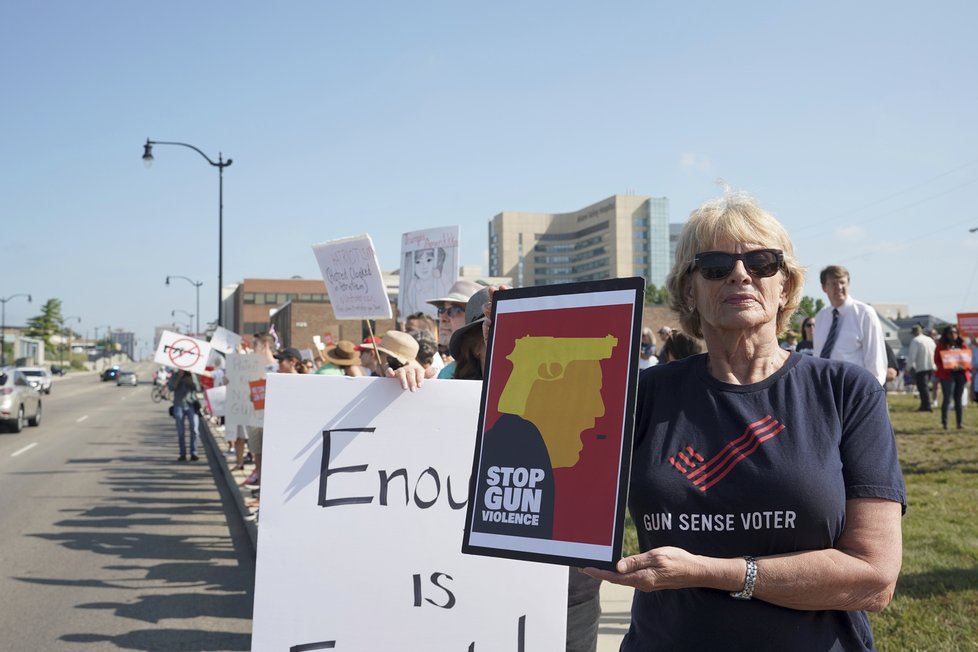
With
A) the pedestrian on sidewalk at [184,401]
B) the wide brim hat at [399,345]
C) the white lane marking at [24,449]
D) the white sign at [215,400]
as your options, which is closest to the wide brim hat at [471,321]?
the wide brim hat at [399,345]

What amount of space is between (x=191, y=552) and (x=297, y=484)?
548 cm

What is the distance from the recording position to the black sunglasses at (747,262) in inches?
82.7

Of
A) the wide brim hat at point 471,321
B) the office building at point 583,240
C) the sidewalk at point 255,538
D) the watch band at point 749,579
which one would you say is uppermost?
the office building at point 583,240

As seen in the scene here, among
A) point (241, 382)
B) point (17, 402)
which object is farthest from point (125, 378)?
point (241, 382)

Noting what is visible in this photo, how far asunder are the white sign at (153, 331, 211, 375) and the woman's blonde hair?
43.7 feet

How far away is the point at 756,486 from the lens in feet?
6.23

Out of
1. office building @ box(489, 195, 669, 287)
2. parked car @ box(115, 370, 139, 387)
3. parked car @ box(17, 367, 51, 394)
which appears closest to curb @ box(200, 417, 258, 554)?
parked car @ box(17, 367, 51, 394)

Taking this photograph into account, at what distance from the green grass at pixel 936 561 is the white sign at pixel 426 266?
5385 mm

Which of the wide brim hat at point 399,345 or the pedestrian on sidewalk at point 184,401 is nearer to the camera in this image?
the wide brim hat at point 399,345

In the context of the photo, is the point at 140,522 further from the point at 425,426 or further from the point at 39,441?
the point at 39,441

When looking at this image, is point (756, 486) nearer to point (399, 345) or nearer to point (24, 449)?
point (399, 345)

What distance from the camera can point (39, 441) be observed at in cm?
1903

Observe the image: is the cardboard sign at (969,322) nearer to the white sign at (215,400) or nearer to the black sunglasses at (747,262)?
the white sign at (215,400)

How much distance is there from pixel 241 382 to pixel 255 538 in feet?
11.8
